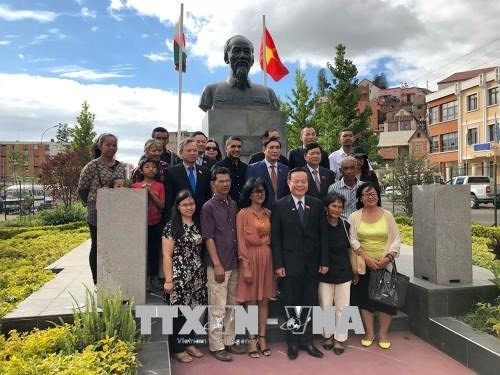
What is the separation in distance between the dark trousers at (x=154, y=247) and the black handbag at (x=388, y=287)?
91.3 inches

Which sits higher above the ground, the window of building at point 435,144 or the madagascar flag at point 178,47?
the window of building at point 435,144

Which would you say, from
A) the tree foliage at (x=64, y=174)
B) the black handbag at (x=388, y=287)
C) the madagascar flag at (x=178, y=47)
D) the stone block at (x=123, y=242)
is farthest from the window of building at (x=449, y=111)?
the stone block at (x=123, y=242)

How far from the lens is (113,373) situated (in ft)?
9.51

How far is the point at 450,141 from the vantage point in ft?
131

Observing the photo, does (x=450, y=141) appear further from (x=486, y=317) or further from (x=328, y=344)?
(x=328, y=344)

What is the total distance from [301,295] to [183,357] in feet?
4.09

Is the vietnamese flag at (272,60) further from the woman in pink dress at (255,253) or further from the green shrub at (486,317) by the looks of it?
the green shrub at (486,317)

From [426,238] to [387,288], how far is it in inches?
38.0

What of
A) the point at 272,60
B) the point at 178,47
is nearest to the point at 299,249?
the point at 272,60

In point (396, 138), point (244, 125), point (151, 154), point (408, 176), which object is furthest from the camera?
point (396, 138)

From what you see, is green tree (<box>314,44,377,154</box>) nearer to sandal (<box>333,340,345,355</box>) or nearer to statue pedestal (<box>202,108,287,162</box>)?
statue pedestal (<box>202,108,287,162</box>)

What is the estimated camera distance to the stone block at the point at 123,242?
4004 millimetres

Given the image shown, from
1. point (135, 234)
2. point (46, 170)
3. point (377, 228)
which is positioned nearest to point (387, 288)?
point (377, 228)

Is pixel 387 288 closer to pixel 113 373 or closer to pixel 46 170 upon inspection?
pixel 113 373
